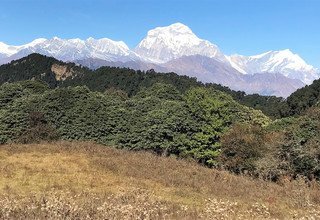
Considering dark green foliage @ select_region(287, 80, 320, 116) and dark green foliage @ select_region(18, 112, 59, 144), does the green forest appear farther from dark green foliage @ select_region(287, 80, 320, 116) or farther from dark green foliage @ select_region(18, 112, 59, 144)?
dark green foliage @ select_region(287, 80, 320, 116)

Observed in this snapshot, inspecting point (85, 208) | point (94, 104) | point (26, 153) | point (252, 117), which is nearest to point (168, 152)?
point (94, 104)

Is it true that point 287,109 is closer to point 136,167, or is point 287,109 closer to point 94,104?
point 94,104

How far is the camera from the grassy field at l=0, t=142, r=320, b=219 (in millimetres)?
10578

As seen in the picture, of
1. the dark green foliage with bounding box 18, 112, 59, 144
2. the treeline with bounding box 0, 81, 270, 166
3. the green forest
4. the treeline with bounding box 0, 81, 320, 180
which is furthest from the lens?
the treeline with bounding box 0, 81, 270, 166

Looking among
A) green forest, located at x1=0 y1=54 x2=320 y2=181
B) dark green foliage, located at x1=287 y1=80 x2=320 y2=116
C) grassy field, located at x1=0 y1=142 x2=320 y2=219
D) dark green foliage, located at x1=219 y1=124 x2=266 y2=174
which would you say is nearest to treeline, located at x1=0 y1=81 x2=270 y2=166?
green forest, located at x1=0 y1=54 x2=320 y2=181

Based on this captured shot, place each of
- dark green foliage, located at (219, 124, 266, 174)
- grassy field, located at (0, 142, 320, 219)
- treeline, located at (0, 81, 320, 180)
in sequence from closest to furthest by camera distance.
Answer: grassy field, located at (0, 142, 320, 219) → dark green foliage, located at (219, 124, 266, 174) → treeline, located at (0, 81, 320, 180)

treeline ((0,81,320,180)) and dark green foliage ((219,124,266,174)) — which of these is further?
treeline ((0,81,320,180))

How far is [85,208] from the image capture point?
10.1 meters

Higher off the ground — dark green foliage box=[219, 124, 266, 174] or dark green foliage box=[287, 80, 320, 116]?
dark green foliage box=[287, 80, 320, 116]

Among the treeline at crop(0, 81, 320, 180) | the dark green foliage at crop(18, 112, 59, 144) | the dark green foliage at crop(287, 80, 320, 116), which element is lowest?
the dark green foliage at crop(18, 112, 59, 144)

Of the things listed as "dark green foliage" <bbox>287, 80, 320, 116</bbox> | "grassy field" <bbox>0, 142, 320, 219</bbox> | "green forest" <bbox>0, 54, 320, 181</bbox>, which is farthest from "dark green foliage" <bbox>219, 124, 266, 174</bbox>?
"dark green foliage" <bbox>287, 80, 320, 116</bbox>

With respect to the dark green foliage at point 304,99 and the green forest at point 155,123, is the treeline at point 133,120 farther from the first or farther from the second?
the dark green foliage at point 304,99

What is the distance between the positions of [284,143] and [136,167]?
17049 millimetres

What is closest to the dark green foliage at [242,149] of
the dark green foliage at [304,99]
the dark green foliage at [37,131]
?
the dark green foliage at [37,131]
